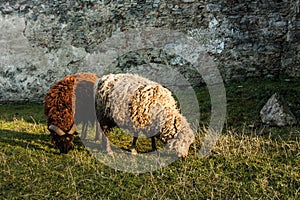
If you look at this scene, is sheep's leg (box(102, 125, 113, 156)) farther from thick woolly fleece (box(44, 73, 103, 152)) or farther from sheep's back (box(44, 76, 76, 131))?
sheep's back (box(44, 76, 76, 131))

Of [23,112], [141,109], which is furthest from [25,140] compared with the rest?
[23,112]

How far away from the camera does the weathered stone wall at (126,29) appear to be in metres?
9.56

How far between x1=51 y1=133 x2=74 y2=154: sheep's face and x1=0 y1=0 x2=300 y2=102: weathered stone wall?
17.6ft

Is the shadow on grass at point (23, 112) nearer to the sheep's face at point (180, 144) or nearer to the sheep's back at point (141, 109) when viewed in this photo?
the sheep's back at point (141, 109)

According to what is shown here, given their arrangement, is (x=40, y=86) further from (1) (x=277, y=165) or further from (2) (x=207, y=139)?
(1) (x=277, y=165)

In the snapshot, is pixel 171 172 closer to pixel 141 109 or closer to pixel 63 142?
pixel 141 109

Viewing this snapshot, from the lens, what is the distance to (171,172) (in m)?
4.66

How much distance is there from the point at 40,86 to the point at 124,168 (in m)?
6.55

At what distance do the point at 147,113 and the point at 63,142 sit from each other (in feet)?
4.53

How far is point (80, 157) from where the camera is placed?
5.16 meters

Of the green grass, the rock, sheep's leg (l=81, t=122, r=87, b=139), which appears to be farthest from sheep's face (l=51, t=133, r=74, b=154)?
the rock

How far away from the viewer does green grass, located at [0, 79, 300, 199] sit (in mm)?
4215

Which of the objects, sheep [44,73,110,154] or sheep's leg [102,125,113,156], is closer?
sheep [44,73,110,154]

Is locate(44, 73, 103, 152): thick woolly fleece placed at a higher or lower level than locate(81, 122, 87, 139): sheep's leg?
higher
